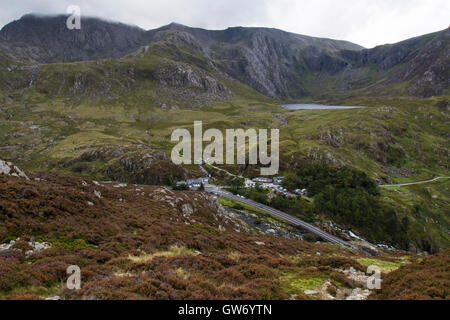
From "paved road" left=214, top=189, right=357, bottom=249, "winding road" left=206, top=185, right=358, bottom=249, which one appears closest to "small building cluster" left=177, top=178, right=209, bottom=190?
"winding road" left=206, top=185, right=358, bottom=249

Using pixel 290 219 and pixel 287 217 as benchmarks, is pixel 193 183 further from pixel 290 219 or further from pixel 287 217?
pixel 290 219

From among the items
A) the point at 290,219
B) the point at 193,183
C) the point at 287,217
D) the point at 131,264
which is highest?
the point at 131,264

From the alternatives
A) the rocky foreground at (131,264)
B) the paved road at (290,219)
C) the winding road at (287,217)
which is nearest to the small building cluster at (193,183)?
the winding road at (287,217)

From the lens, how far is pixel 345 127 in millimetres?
199750

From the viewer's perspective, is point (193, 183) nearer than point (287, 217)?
No

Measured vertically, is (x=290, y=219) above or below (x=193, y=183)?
below

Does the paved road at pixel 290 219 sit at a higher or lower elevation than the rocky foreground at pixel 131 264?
lower

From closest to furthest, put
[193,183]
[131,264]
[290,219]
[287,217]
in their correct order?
[131,264] → [290,219] → [287,217] → [193,183]

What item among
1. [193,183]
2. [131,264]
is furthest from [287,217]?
[131,264]

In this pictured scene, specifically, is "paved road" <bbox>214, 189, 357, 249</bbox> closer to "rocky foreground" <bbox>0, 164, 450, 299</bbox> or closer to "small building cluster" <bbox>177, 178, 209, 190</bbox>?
"small building cluster" <bbox>177, 178, 209, 190</bbox>

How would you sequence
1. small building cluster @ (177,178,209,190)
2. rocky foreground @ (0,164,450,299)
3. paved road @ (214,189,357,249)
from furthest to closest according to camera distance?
small building cluster @ (177,178,209,190) → paved road @ (214,189,357,249) → rocky foreground @ (0,164,450,299)

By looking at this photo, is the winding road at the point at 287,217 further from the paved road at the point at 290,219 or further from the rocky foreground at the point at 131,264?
the rocky foreground at the point at 131,264

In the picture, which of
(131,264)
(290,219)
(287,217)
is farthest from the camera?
(287,217)

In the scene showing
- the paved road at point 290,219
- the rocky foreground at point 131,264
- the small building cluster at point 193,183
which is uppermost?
the rocky foreground at point 131,264
